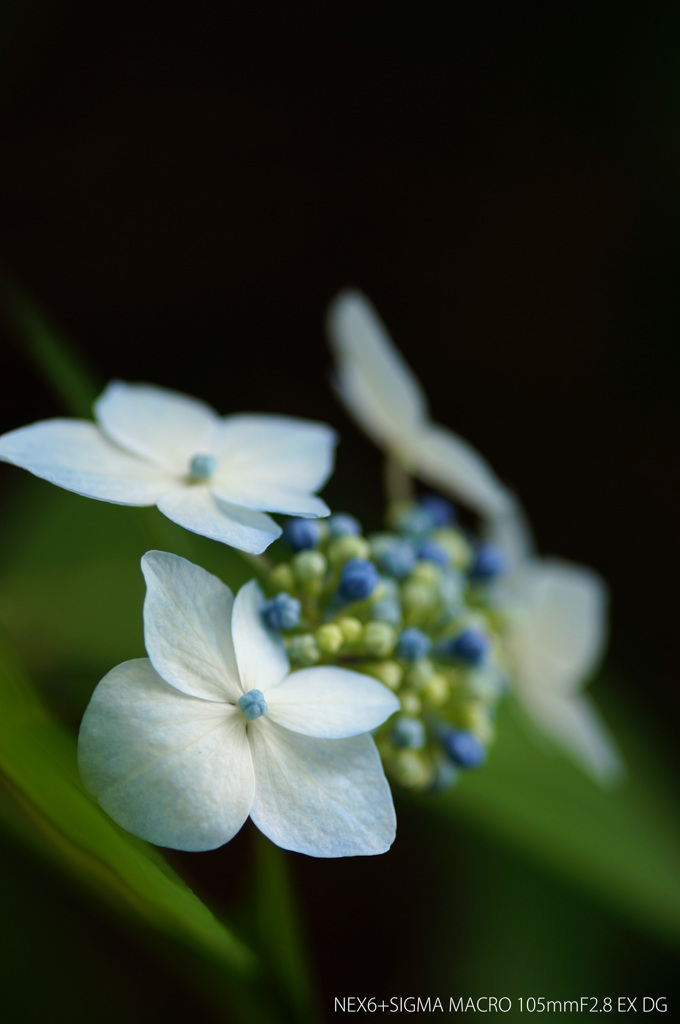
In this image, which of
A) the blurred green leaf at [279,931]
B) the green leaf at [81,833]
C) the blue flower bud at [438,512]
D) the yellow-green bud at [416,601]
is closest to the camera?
the green leaf at [81,833]

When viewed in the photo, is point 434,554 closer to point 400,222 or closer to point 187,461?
point 187,461

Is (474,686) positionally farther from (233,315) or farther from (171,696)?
(233,315)

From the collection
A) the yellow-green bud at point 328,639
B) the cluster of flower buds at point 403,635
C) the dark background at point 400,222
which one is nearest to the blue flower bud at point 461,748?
the cluster of flower buds at point 403,635

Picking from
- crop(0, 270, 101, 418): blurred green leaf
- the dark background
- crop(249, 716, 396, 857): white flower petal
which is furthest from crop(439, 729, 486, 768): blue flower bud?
the dark background

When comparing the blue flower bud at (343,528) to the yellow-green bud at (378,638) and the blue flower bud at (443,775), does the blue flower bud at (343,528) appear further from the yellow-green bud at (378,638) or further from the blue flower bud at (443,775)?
the blue flower bud at (443,775)

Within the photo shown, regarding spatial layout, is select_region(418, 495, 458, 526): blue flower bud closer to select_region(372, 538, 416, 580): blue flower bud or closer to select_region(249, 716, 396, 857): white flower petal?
select_region(372, 538, 416, 580): blue flower bud

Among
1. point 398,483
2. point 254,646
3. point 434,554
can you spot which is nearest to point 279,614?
point 254,646

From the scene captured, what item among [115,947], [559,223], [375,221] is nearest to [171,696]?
[115,947]

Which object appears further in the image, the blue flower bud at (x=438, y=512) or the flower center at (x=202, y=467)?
the blue flower bud at (x=438, y=512)
